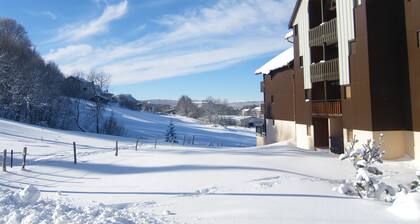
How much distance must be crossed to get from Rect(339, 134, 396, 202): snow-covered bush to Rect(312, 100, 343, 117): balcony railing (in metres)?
13.9

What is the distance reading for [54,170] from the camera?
21.0m


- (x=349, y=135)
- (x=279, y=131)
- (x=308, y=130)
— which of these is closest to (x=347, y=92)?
(x=349, y=135)

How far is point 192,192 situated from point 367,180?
4928 millimetres

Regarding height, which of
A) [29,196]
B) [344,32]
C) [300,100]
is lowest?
[29,196]

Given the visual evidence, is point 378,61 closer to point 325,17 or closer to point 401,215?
point 325,17

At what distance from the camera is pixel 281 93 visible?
3938cm

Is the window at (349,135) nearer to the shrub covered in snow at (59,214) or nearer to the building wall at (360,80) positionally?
the building wall at (360,80)

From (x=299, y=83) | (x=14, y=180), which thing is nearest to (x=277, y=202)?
(x=14, y=180)

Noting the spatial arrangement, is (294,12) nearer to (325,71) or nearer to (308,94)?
(308,94)

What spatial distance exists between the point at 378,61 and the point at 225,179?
35.5ft

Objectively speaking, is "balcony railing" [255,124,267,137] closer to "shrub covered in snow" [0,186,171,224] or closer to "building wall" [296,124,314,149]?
"building wall" [296,124,314,149]

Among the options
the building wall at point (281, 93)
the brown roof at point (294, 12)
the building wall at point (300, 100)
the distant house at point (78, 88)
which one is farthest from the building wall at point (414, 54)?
the distant house at point (78, 88)

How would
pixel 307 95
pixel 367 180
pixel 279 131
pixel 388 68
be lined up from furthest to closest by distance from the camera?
pixel 279 131, pixel 307 95, pixel 388 68, pixel 367 180

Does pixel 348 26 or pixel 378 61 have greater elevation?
pixel 348 26
